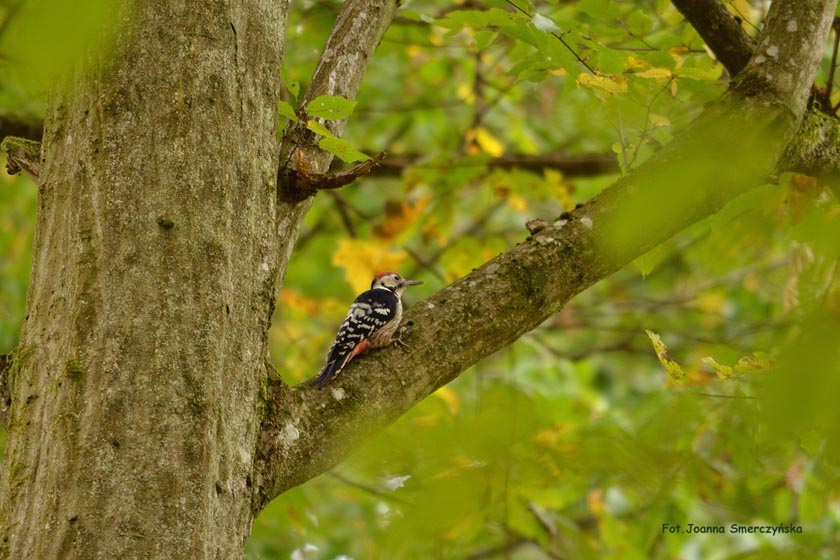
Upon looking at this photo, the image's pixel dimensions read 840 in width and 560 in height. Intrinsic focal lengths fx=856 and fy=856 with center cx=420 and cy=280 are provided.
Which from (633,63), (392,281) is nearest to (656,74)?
(633,63)

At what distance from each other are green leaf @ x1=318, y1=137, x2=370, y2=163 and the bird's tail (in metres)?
0.57

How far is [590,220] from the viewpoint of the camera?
2465mm

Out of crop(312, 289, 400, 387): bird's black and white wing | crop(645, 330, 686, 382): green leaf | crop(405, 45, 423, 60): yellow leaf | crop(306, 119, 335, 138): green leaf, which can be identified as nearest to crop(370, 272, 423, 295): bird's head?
crop(312, 289, 400, 387): bird's black and white wing

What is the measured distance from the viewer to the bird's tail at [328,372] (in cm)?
222

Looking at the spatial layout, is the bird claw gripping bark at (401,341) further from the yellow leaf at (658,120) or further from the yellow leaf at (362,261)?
the yellow leaf at (362,261)

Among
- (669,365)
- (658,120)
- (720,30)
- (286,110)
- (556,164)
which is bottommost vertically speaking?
(556,164)

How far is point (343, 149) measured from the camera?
2244 millimetres

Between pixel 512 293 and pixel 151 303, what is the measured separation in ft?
3.21

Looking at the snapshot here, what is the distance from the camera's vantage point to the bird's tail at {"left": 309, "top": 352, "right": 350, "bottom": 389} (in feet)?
7.29

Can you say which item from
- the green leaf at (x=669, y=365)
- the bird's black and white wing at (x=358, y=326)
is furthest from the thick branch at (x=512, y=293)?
the bird's black and white wing at (x=358, y=326)

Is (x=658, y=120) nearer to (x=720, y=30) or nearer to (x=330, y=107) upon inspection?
(x=720, y=30)

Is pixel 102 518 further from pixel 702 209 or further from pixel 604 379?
pixel 604 379

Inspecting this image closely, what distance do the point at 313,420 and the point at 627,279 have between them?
31.6 ft

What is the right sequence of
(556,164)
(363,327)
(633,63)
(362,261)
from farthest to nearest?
(362,261) < (556,164) < (363,327) < (633,63)
